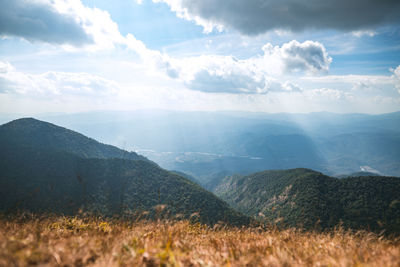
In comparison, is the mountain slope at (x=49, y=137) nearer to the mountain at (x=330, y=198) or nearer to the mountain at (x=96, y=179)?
the mountain at (x=96, y=179)

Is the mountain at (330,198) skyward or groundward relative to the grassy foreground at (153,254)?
groundward

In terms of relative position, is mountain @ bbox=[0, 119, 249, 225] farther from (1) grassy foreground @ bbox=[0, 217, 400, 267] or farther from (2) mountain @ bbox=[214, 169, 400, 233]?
(1) grassy foreground @ bbox=[0, 217, 400, 267]

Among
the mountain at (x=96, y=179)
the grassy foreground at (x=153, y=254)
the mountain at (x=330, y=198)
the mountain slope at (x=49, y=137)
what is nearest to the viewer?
the grassy foreground at (x=153, y=254)

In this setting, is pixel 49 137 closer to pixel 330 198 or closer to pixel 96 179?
pixel 96 179

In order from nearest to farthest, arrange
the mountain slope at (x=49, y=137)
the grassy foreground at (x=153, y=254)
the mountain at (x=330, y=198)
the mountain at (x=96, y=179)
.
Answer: the grassy foreground at (x=153, y=254) < the mountain at (x=96, y=179) < the mountain at (x=330, y=198) < the mountain slope at (x=49, y=137)

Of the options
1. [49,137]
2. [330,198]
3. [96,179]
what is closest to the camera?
[96,179]

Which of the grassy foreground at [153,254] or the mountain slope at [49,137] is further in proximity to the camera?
the mountain slope at [49,137]

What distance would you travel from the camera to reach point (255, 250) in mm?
3322

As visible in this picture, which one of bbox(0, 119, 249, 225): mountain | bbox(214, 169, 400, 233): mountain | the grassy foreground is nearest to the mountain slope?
bbox(0, 119, 249, 225): mountain

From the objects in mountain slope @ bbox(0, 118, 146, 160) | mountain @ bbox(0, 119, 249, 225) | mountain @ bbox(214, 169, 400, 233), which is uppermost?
mountain slope @ bbox(0, 118, 146, 160)

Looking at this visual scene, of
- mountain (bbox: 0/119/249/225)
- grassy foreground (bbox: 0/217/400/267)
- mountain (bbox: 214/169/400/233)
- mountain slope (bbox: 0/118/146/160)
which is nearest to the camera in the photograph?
grassy foreground (bbox: 0/217/400/267)

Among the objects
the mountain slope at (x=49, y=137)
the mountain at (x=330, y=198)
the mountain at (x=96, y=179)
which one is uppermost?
the mountain slope at (x=49, y=137)

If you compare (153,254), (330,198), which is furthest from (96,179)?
(330,198)

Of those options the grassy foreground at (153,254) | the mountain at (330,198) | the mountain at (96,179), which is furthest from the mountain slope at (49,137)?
the grassy foreground at (153,254)
